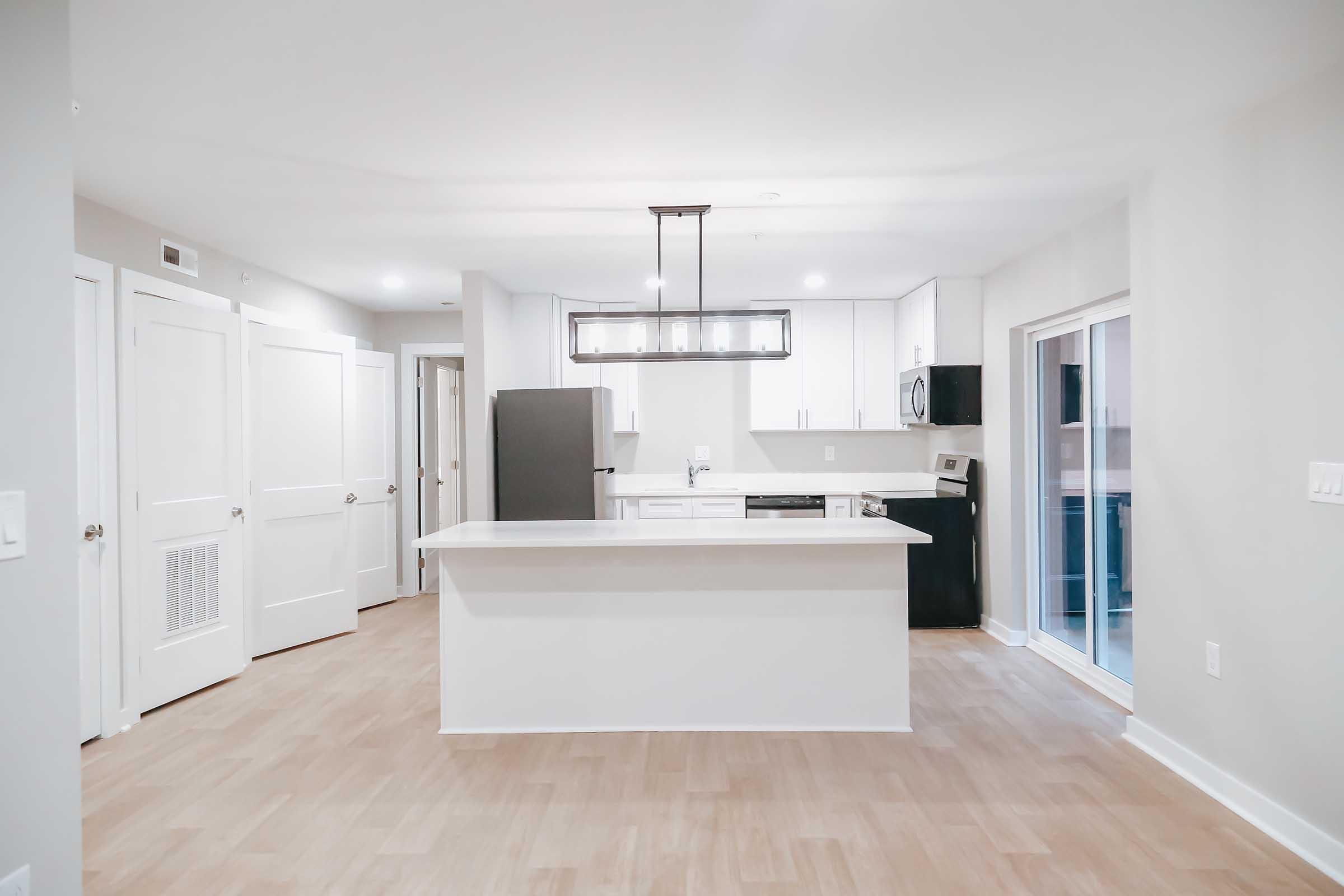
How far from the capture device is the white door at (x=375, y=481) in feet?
18.9

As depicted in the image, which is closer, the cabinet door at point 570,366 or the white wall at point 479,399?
the white wall at point 479,399

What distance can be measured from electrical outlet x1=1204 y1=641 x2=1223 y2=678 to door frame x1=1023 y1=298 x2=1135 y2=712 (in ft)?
1.92

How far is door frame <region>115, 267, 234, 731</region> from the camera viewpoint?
3480mm

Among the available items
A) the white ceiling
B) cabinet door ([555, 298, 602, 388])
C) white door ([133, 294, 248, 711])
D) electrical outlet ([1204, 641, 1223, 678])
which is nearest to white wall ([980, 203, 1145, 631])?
the white ceiling

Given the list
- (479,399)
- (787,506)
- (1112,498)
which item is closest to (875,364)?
(787,506)

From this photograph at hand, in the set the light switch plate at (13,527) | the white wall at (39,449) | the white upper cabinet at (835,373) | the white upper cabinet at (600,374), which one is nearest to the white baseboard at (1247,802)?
the white upper cabinet at (835,373)

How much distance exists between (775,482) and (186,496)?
4104 millimetres

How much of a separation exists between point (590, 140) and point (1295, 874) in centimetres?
327

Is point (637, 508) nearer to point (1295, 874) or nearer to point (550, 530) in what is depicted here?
point (550, 530)

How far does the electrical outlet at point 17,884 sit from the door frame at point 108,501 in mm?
2237

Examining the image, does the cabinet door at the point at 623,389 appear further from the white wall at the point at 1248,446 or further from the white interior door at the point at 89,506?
the white wall at the point at 1248,446

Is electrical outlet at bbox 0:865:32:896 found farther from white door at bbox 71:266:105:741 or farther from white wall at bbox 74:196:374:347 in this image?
white wall at bbox 74:196:374:347

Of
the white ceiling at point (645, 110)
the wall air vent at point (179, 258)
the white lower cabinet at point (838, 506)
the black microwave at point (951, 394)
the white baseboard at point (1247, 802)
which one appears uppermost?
the white ceiling at point (645, 110)

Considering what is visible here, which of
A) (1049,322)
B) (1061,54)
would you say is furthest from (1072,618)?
(1061,54)
